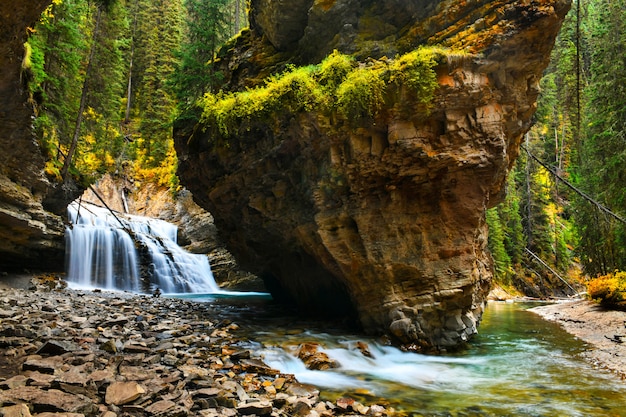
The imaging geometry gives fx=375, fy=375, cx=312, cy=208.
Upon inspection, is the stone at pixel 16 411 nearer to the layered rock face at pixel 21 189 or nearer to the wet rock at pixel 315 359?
the wet rock at pixel 315 359

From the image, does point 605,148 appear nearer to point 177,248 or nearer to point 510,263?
point 510,263

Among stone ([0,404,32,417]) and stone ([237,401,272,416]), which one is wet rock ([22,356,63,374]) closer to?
stone ([0,404,32,417])

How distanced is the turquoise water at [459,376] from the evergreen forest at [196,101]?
5098 mm

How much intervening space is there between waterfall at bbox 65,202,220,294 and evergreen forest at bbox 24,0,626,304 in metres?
3.22

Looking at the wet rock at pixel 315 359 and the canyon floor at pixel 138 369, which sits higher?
the canyon floor at pixel 138 369

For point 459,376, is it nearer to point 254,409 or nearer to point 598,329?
point 254,409

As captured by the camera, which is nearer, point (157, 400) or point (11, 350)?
point (157, 400)

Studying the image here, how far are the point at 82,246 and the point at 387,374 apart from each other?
1784 centimetres

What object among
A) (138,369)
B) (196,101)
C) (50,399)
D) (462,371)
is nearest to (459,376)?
(462,371)

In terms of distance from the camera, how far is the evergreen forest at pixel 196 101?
46.2 ft

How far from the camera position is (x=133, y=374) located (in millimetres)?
4953

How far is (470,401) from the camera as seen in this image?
589 centimetres

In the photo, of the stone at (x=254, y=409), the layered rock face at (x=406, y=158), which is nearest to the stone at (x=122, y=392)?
the stone at (x=254, y=409)

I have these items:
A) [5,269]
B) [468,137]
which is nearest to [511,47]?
[468,137]
